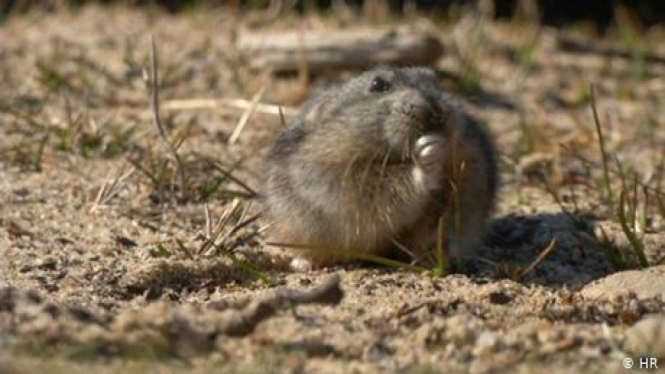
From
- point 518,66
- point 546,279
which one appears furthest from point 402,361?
point 518,66

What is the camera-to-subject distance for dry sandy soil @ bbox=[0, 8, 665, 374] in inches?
135

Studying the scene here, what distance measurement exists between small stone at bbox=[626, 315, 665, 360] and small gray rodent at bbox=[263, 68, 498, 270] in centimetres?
109

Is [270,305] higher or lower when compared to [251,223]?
higher

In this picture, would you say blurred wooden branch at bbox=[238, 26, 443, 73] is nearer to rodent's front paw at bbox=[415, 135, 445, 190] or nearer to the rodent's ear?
the rodent's ear

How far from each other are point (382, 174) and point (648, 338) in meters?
1.47

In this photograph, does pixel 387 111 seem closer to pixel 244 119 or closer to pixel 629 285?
pixel 629 285

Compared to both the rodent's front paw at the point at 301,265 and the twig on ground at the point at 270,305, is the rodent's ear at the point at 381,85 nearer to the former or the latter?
the rodent's front paw at the point at 301,265

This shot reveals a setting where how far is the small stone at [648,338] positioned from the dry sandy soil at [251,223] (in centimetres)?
1

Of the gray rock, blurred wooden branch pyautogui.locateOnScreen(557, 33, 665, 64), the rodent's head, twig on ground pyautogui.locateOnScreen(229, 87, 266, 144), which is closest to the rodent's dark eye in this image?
the rodent's head

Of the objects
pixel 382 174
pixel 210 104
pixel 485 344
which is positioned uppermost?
pixel 382 174

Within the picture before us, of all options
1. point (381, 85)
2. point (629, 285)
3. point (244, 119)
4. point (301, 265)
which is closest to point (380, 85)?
point (381, 85)

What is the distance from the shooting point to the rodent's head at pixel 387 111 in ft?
15.0

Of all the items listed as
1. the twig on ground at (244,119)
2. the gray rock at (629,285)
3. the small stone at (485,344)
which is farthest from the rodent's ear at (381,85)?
the twig on ground at (244,119)

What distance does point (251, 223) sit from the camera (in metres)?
5.22
